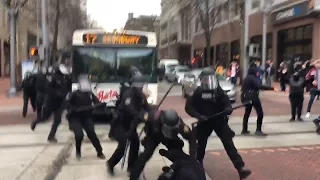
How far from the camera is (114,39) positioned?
13.5 metres

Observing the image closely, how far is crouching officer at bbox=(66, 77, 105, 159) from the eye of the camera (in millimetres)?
8281

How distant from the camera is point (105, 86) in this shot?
13297 millimetres

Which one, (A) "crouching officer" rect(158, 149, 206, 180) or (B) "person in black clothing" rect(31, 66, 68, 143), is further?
(B) "person in black clothing" rect(31, 66, 68, 143)

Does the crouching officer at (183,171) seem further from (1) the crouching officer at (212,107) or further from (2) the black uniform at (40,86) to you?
(2) the black uniform at (40,86)

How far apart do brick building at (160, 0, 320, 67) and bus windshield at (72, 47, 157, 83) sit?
1681 cm

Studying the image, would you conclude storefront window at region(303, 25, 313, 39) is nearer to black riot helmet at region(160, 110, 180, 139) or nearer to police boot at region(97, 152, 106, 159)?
police boot at region(97, 152, 106, 159)

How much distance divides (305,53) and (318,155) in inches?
885

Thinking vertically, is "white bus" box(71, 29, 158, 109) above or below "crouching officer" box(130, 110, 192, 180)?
above

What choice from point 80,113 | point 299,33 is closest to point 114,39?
point 80,113

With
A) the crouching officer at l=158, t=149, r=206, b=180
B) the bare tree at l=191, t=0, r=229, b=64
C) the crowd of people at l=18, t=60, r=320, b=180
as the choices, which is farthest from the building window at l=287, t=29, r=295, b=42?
the crouching officer at l=158, t=149, r=206, b=180

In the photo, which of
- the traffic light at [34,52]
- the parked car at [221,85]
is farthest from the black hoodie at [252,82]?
the traffic light at [34,52]

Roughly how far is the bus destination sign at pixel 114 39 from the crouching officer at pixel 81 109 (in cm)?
511

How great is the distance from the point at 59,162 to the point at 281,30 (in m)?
27.8

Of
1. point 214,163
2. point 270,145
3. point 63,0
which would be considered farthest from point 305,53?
point 214,163
